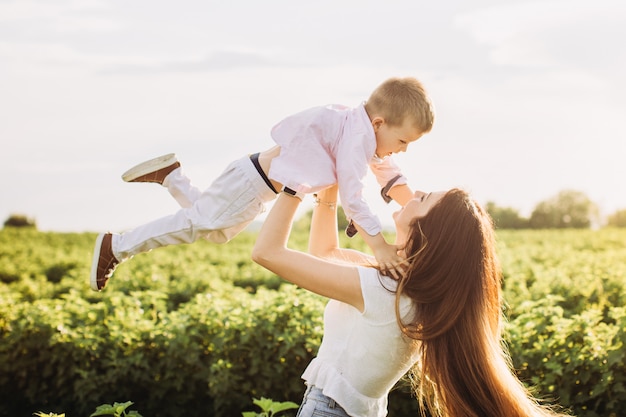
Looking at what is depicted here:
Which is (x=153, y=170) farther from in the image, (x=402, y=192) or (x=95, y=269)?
(x=402, y=192)

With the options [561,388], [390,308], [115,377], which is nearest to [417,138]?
[390,308]

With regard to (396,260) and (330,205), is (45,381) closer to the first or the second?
(330,205)

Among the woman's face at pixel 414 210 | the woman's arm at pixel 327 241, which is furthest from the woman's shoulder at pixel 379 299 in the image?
the woman's arm at pixel 327 241

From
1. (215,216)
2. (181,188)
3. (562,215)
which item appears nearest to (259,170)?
(215,216)

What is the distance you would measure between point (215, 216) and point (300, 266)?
135 centimetres

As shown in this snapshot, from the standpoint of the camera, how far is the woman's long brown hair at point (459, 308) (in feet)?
8.47

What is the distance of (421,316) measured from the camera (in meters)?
2.59

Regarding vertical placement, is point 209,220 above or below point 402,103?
below

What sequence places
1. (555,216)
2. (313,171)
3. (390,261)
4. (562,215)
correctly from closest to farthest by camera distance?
1. (390,261)
2. (313,171)
3. (555,216)
4. (562,215)

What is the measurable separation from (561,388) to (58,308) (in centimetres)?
452

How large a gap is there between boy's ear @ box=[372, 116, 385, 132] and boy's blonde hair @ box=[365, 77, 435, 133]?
0.03 m

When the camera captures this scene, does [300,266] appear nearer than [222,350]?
Yes

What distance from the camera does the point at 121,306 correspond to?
6172 millimetres

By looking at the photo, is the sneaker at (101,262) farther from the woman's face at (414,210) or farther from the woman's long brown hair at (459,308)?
the woman's long brown hair at (459,308)
